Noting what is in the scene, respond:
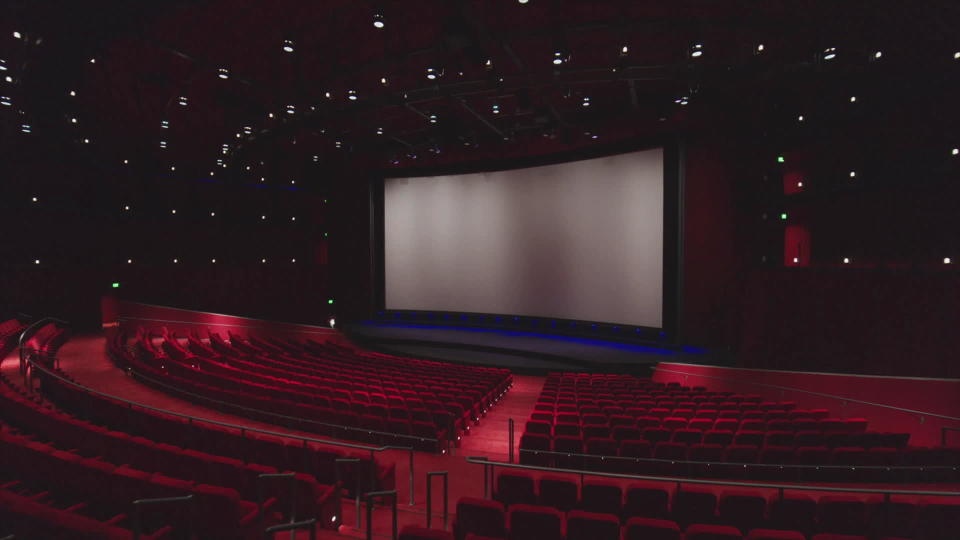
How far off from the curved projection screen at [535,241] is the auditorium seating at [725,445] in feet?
24.4

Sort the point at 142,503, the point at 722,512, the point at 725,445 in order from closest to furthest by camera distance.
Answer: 1. the point at 142,503
2. the point at 722,512
3. the point at 725,445

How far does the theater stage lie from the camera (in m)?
12.9

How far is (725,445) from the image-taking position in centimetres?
580

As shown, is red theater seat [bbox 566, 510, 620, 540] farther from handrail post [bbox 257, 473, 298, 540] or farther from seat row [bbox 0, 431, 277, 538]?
seat row [bbox 0, 431, 277, 538]

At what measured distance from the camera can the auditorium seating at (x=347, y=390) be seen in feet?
22.1

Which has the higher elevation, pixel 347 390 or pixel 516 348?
pixel 347 390

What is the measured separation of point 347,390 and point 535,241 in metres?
10.2

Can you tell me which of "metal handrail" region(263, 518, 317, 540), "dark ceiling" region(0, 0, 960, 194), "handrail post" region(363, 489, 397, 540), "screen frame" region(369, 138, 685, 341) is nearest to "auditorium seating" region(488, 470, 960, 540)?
"handrail post" region(363, 489, 397, 540)

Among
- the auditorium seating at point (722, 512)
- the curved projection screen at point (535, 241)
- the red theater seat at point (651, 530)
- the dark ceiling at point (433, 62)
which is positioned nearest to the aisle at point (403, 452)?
the auditorium seating at point (722, 512)

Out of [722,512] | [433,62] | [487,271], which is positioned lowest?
[722,512]

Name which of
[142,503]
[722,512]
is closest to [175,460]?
[142,503]

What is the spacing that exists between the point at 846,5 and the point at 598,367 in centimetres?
936

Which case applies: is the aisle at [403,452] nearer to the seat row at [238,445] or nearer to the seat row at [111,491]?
the seat row at [238,445]

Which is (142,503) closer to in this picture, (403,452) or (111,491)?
(111,491)
